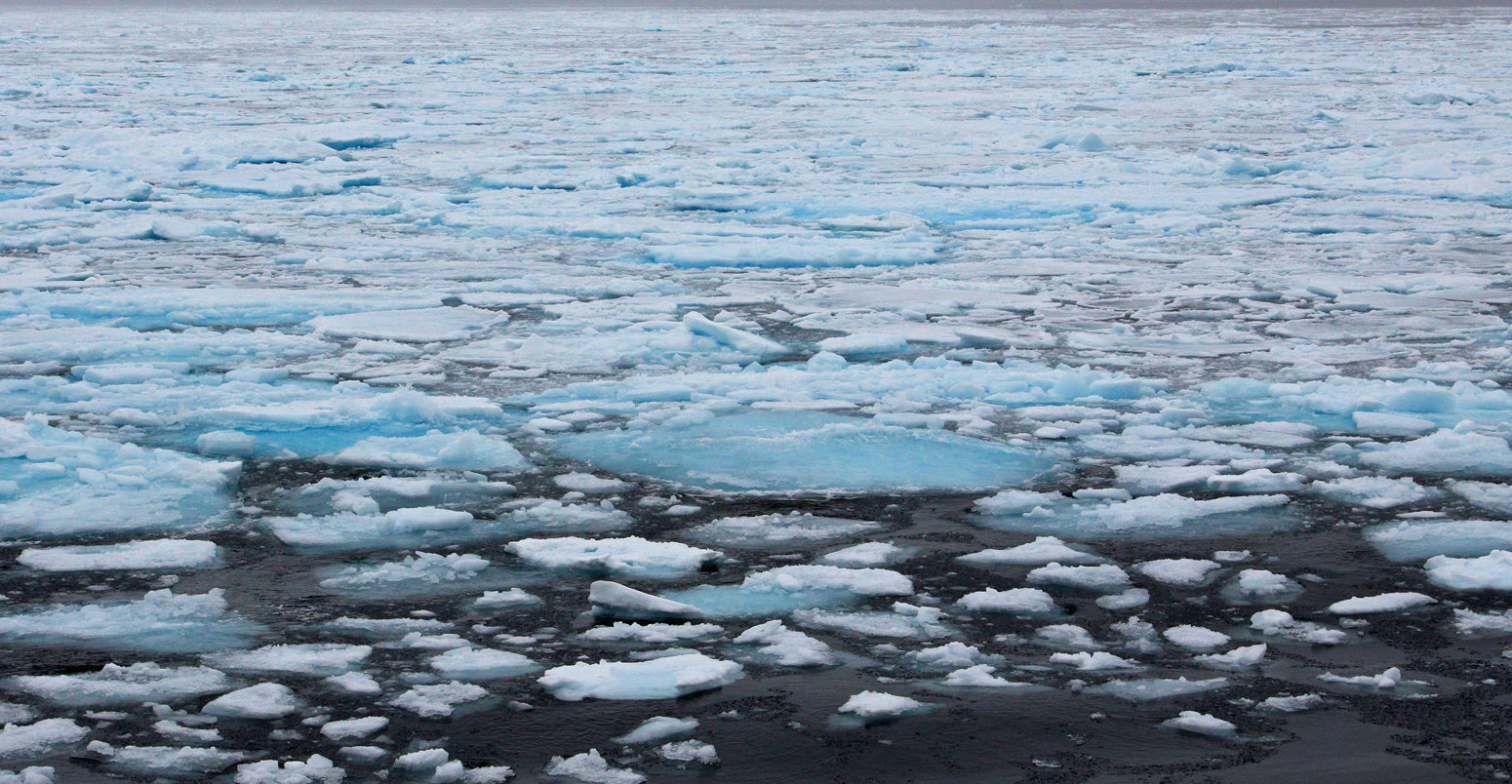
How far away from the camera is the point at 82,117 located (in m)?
13.3

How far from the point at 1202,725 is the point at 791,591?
2.88 ft

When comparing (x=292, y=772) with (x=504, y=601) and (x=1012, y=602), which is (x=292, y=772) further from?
(x=1012, y=602)

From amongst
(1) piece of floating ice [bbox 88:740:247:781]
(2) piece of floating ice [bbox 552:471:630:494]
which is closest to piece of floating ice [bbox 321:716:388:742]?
(1) piece of floating ice [bbox 88:740:247:781]

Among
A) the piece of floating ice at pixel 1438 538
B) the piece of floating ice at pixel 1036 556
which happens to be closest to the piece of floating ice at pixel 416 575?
the piece of floating ice at pixel 1036 556

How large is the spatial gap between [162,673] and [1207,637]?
181 centimetres

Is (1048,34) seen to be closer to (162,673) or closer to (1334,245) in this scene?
(1334,245)

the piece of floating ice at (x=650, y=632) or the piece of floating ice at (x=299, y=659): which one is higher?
the piece of floating ice at (x=650, y=632)

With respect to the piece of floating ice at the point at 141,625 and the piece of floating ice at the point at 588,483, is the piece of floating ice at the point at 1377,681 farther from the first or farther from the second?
the piece of floating ice at the point at 141,625

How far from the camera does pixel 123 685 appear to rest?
8.06ft

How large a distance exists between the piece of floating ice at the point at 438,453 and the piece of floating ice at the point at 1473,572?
82.3 inches

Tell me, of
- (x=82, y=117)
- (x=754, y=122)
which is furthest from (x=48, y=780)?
(x=82, y=117)

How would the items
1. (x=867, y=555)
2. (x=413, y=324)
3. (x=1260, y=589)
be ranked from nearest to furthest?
(x=1260, y=589), (x=867, y=555), (x=413, y=324)

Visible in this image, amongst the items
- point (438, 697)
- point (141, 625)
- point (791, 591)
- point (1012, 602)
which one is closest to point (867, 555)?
point (791, 591)

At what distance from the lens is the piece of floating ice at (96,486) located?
129 inches
